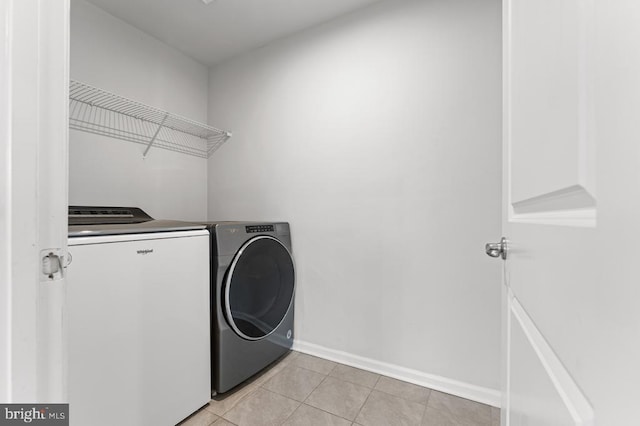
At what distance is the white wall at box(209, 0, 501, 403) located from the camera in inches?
59.6

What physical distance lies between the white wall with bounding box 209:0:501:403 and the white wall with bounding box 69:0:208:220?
552 mm

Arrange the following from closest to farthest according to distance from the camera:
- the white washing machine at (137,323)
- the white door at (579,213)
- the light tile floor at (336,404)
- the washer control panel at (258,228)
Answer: the white door at (579,213), the white washing machine at (137,323), the light tile floor at (336,404), the washer control panel at (258,228)

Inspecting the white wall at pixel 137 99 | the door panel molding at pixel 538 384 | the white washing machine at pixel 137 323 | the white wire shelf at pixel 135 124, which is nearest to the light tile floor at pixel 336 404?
the white washing machine at pixel 137 323

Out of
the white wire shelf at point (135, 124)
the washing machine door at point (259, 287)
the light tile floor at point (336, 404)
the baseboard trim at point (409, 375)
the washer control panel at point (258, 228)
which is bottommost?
the light tile floor at point (336, 404)

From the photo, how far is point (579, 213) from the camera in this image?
0.99 ft

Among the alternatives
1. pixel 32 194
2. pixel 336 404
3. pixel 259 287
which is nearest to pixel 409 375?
pixel 336 404

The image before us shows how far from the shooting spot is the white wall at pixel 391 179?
1514 millimetres

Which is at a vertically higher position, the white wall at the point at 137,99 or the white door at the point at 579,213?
the white wall at the point at 137,99

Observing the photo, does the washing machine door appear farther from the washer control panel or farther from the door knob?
the door knob

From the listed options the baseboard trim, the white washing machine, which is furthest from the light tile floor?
the white washing machine

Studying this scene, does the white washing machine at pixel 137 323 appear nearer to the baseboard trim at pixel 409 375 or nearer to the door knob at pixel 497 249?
the baseboard trim at pixel 409 375

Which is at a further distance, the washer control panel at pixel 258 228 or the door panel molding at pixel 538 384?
the washer control panel at pixel 258 228

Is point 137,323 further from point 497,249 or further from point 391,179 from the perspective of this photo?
point 391,179

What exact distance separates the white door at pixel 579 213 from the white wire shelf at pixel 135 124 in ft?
6.32
